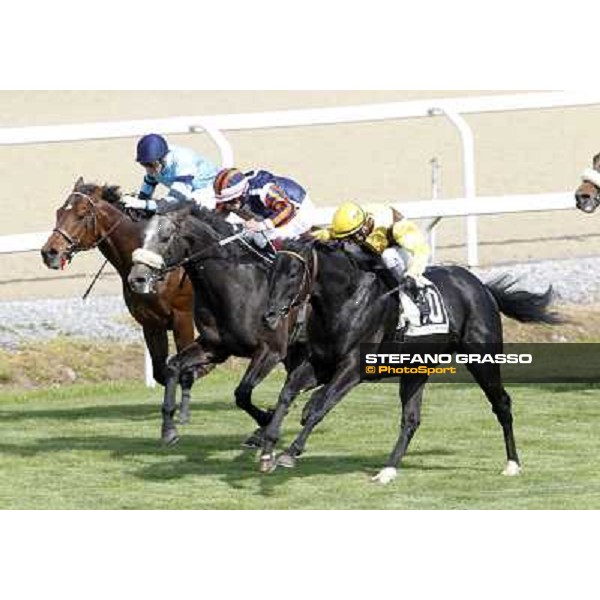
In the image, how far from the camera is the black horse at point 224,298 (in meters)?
9.52

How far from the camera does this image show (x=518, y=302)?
32.8 feet

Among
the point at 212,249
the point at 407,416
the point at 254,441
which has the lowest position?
the point at 254,441

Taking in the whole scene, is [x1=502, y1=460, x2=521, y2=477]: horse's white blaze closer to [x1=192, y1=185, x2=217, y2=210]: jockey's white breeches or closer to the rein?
the rein

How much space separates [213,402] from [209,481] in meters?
3.28

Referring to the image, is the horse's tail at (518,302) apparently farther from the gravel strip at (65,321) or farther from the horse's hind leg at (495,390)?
the gravel strip at (65,321)

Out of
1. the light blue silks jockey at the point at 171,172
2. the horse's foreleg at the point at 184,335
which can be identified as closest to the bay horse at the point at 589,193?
the light blue silks jockey at the point at 171,172

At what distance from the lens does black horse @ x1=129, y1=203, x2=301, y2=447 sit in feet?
31.2

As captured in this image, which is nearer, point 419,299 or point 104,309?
point 419,299

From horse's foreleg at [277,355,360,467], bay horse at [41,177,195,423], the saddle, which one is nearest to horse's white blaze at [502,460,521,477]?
the saddle

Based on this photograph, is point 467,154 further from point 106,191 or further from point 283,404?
point 283,404

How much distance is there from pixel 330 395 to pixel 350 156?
636 inches

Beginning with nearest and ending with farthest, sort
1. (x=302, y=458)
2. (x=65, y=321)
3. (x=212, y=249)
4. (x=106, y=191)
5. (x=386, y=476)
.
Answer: (x=386, y=476) < (x=212, y=249) < (x=302, y=458) < (x=106, y=191) < (x=65, y=321)

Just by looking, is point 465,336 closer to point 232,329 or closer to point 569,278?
point 232,329

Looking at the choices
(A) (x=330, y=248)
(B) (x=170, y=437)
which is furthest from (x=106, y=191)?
(A) (x=330, y=248)
